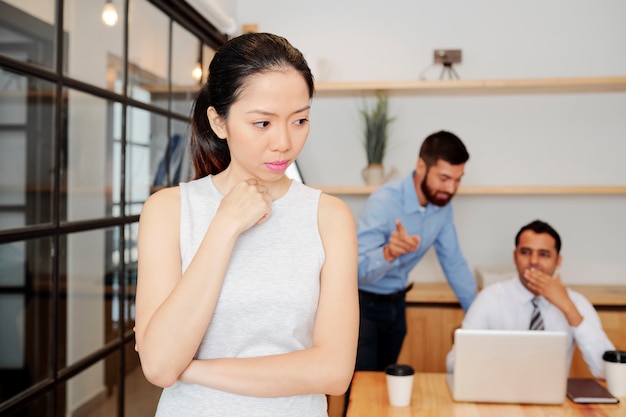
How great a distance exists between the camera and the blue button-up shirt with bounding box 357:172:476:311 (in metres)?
3.00

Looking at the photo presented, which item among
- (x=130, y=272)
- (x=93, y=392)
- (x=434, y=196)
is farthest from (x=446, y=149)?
(x=93, y=392)

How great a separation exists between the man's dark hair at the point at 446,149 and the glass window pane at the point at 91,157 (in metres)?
1.38

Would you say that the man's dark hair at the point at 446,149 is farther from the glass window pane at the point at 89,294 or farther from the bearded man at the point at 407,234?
the glass window pane at the point at 89,294

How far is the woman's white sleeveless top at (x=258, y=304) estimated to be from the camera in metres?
1.09

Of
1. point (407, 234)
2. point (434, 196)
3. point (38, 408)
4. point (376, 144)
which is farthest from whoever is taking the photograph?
point (376, 144)

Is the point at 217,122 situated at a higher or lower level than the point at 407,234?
higher

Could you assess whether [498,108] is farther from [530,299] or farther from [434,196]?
[530,299]

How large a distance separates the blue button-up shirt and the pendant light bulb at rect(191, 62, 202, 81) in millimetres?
1103

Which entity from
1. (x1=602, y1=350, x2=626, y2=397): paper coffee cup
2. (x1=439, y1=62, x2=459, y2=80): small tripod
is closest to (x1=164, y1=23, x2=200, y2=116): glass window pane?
(x1=439, y1=62, x2=459, y2=80): small tripod

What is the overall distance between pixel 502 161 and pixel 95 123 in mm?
2658

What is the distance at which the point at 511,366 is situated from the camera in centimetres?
206

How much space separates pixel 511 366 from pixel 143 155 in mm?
1606

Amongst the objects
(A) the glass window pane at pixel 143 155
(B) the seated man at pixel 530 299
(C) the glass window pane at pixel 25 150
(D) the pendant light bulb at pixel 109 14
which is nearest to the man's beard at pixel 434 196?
(B) the seated man at pixel 530 299

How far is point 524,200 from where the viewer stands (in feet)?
13.5
